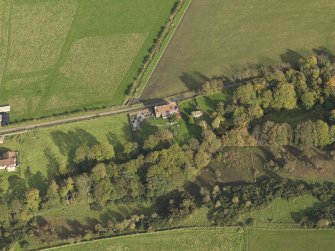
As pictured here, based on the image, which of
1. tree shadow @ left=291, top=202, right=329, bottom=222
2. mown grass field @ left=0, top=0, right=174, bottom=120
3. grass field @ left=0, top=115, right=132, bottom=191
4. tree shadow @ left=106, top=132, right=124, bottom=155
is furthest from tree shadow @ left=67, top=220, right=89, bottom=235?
tree shadow @ left=291, top=202, right=329, bottom=222

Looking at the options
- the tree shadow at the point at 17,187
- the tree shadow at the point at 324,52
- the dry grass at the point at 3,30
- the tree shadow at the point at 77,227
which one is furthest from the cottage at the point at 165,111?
the dry grass at the point at 3,30

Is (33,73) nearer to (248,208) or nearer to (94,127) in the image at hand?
(94,127)

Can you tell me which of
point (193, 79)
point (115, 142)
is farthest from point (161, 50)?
point (115, 142)

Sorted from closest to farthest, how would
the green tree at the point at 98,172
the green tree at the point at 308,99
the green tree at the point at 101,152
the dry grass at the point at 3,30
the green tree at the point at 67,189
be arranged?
the green tree at the point at 67,189 < the green tree at the point at 98,172 < the green tree at the point at 101,152 < the green tree at the point at 308,99 < the dry grass at the point at 3,30

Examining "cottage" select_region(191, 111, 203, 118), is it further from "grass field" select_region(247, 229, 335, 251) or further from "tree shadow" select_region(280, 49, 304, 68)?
"grass field" select_region(247, 229, 335, 251)

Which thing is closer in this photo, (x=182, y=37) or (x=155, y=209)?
(x=155, y=209)

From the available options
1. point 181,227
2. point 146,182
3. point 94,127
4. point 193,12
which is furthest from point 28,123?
point 193,12

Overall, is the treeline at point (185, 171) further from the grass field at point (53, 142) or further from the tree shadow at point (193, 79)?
the tree shadow at point (193, 79)

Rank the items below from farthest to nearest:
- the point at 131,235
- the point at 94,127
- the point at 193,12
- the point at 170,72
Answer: the point at 193,12, the point at 170,72, the point at 94,127, the point at 131,235
